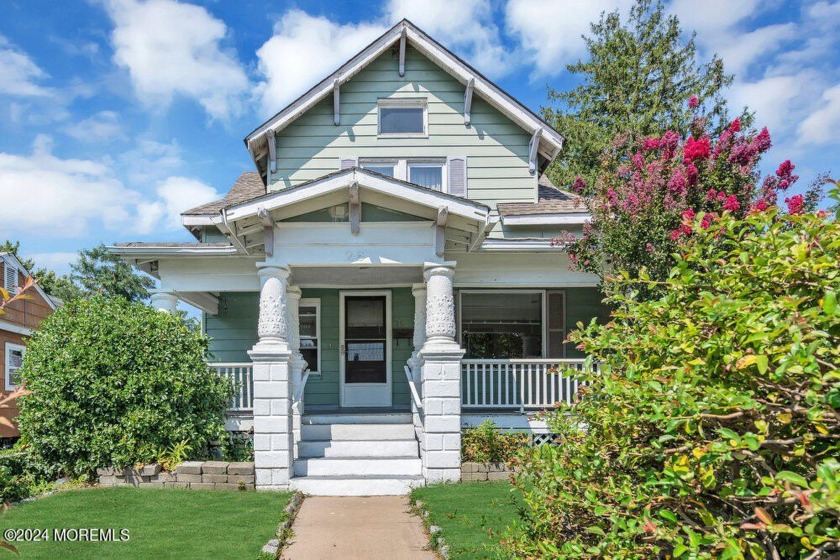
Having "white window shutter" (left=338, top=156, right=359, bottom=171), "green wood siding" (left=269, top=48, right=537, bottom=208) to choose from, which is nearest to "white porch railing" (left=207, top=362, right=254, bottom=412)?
"green wood siding" (left=269, top=48, right=537, bottom=208)

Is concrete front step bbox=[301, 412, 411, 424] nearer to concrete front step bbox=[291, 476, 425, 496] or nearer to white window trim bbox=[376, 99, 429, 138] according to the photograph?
concrete front step bbox=[291, 476, 425, 496]

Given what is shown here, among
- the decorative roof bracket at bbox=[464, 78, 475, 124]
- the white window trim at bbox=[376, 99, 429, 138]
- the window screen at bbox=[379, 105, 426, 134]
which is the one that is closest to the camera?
the decorative roof bracket at bbox=[464, 78, 475, 124]

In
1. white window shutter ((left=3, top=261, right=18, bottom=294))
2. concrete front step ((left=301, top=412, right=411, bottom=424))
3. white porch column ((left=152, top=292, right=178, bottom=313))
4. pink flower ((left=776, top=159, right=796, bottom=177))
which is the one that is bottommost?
concrete front step ((left=301, top=412, right=411, bottom=424))

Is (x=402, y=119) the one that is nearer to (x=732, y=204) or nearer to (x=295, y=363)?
(x=295, y=363)

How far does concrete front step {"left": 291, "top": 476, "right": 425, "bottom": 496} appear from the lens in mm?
8891

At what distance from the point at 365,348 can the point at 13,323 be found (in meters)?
9.18

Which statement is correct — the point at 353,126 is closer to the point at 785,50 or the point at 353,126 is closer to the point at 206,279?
the point at 206,279

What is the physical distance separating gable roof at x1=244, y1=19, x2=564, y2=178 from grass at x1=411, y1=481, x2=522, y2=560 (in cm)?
665

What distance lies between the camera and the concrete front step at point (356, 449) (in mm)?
9805

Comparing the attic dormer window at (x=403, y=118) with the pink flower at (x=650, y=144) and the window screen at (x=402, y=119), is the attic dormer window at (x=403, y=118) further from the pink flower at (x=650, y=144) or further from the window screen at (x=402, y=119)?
the pink flower at (x=650, y=144)

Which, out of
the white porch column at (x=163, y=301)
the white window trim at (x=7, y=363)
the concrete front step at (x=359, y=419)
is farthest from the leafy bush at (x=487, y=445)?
the white window trim at (x=7, y=363)

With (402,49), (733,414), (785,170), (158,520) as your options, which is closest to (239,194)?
(402,49)

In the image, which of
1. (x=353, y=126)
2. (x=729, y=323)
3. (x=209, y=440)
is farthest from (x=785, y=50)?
(x=729, y=323)

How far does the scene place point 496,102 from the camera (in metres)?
12.4
